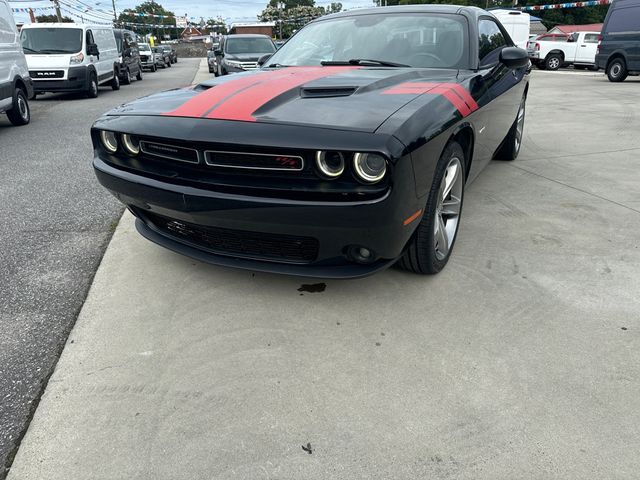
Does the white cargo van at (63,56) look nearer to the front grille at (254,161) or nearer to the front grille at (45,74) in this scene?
the front grille at (45,74)

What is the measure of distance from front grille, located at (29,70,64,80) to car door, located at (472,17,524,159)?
1004cm

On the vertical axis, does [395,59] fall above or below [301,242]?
above

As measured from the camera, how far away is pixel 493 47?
3584 mm

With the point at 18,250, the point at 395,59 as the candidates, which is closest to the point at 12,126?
the point at 18,250

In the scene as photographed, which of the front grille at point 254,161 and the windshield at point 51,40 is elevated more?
the windshield at point 51,40

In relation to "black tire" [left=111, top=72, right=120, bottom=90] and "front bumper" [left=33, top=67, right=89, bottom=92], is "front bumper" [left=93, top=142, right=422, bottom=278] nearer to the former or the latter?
"front bumper" [left=33, top=67, right=89, bottom=92]

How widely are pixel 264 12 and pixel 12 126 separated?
11137 cm

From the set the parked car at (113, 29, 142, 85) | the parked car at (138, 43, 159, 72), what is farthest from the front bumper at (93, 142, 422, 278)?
the parked car at (138, 43, 159, 72)

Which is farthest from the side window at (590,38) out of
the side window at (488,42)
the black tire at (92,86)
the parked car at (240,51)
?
the side window at (488,42)

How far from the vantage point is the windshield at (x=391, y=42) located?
10.1 ft

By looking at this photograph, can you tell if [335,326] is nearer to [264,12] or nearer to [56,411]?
[56,411]

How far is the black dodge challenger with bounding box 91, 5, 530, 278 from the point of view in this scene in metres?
1.91

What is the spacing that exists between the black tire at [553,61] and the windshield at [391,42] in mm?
19316

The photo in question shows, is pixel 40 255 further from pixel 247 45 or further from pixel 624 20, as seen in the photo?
pixel 624 20
